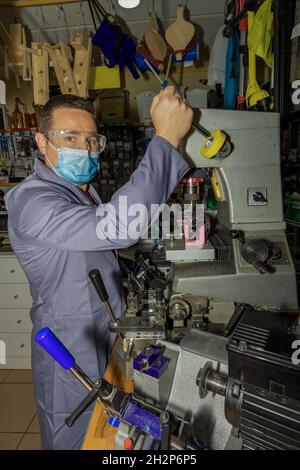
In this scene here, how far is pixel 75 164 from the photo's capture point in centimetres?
97

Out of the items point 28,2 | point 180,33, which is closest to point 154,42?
point 180,33

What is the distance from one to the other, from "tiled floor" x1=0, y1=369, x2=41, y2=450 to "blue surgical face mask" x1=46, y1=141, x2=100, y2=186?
1.73 meters

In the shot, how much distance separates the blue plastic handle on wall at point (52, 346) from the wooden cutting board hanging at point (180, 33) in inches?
88.1

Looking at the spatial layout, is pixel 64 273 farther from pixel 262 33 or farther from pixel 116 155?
pixel 116 155

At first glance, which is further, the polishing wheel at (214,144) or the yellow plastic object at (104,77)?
the yellow plastic object at (104,77)

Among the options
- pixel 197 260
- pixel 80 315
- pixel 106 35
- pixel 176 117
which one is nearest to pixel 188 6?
pixel 106 35

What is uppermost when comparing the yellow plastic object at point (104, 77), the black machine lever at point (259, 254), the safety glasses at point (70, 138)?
the yellow plastic object at point (104, 77)

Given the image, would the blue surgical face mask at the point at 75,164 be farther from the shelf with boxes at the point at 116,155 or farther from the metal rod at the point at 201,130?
the shelf with boxes at the point at 116,155

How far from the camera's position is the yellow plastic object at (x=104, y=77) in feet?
7.09

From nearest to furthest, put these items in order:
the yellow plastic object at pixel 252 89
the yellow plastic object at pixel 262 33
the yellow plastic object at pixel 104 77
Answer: the yellow plastic object at pixel 252 89
the yellow plastic object at pixel 262 33
the yellow plastic object at pixel 104 77

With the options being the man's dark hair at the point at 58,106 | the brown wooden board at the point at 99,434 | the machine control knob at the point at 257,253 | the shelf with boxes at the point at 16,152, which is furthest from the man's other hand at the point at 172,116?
the shelf with boxes at the point at 16,152

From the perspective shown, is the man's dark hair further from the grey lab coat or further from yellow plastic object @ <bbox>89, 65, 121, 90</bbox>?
yellow plastic object @ <bbox>89, 65, 121, 90</bbox>

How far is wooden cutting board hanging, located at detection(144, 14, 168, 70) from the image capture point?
1996mm

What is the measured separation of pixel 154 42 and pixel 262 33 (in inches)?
43.0
